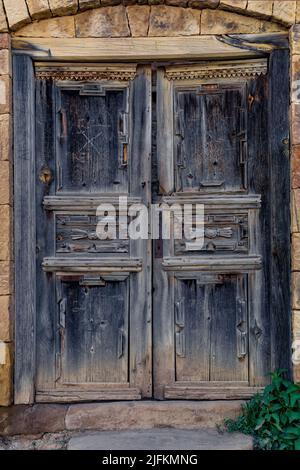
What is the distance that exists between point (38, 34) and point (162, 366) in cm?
257

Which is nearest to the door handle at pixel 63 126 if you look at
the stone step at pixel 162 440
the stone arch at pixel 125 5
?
the stone arch at pixel 125 5

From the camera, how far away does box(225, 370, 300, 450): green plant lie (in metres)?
3.00

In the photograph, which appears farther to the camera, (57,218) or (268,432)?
(57,218)

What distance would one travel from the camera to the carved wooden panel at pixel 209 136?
3.51 m

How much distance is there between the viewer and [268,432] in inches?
120

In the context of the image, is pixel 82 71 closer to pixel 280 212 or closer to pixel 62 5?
pixel 62 5

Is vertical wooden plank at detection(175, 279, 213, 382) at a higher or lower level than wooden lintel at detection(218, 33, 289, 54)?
lower

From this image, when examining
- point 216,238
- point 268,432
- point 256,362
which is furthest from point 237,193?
point 268,432

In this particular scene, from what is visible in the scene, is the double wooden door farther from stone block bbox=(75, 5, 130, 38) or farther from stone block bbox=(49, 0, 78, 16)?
stone block bbox=(49, 0, 78, 16)

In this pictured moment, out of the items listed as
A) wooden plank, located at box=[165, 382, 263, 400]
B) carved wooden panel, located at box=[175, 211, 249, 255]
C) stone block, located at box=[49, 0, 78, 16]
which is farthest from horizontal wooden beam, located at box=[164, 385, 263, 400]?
stone block, located at box=[49, 0, 78, 16]

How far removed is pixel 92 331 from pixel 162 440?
2.99ft

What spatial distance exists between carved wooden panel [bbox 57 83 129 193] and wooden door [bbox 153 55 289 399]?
0.96 feet
